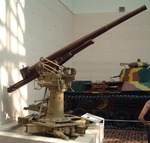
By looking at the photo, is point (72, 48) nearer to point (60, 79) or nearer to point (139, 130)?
A: point (60, 79)

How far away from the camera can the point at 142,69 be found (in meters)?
7.82

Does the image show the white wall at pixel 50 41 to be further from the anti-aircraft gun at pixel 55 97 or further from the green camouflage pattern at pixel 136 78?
the green camouflage pattern at pixel 136 78

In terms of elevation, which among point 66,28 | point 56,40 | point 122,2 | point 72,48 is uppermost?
point 122,2

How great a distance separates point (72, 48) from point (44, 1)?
12.9 feet

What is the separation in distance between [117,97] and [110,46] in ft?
13.4

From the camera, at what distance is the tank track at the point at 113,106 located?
24.3 feet

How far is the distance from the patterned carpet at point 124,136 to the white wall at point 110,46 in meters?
4.26

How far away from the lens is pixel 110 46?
11.1 metres

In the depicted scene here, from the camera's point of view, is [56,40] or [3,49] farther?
[56,40]

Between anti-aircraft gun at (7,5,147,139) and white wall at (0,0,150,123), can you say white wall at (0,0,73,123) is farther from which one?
anti-aircraft gun at (7,5,147,139)

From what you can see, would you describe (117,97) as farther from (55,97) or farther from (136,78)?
(55,97)

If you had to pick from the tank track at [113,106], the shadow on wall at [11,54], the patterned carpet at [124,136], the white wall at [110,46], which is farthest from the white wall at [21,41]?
the white wall at [110,46]

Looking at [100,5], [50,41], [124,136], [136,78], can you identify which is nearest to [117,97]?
[136,78]

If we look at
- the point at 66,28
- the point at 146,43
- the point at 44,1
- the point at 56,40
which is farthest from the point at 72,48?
the point at 146,43
